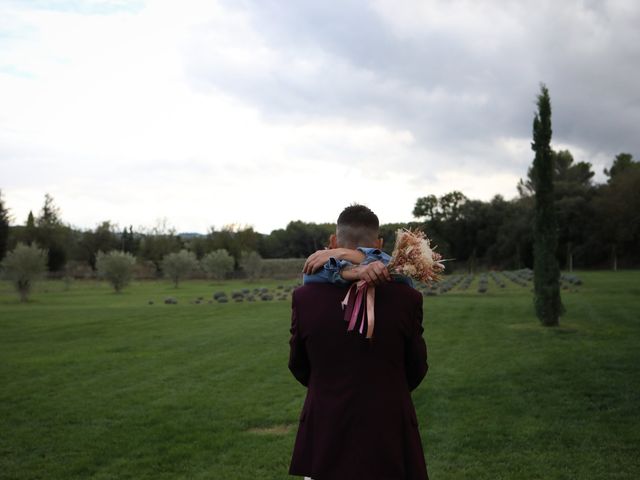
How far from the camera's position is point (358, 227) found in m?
2.81

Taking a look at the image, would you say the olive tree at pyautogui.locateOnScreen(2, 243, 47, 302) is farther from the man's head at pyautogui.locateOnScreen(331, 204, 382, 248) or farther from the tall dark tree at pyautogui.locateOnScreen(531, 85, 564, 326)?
the man's head at pyautogui.locateOnScreen(331, 204, 382, 248)

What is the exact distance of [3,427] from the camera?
24.6ft

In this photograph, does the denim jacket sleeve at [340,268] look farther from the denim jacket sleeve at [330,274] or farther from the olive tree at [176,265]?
the olive tree at [176,265]

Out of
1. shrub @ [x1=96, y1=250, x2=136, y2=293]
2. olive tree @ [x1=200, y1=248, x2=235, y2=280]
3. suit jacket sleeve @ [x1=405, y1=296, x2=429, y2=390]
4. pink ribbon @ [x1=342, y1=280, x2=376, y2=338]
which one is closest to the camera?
pink ribbon @ [x1=342, y1=280, x2=376, y2=338]

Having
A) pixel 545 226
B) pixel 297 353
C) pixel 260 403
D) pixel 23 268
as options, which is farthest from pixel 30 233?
pixel 297 353

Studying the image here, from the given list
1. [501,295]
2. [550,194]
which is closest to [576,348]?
[550,194]

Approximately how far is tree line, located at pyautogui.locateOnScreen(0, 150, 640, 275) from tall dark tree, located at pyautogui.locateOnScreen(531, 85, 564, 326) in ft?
94.9

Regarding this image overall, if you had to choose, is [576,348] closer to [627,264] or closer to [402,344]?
[402,344]

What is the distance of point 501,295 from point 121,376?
21562 millimetres

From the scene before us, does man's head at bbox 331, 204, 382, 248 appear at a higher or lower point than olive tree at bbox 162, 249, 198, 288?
higher

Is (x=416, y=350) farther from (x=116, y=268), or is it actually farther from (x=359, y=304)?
(x=116, y=268)

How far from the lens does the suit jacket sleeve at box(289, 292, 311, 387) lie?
2.86m

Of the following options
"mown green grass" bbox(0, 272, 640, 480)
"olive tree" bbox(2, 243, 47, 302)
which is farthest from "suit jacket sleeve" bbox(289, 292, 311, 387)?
"olive tree" bbox(2, 243, 47, 302)

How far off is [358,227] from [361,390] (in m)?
0.75
